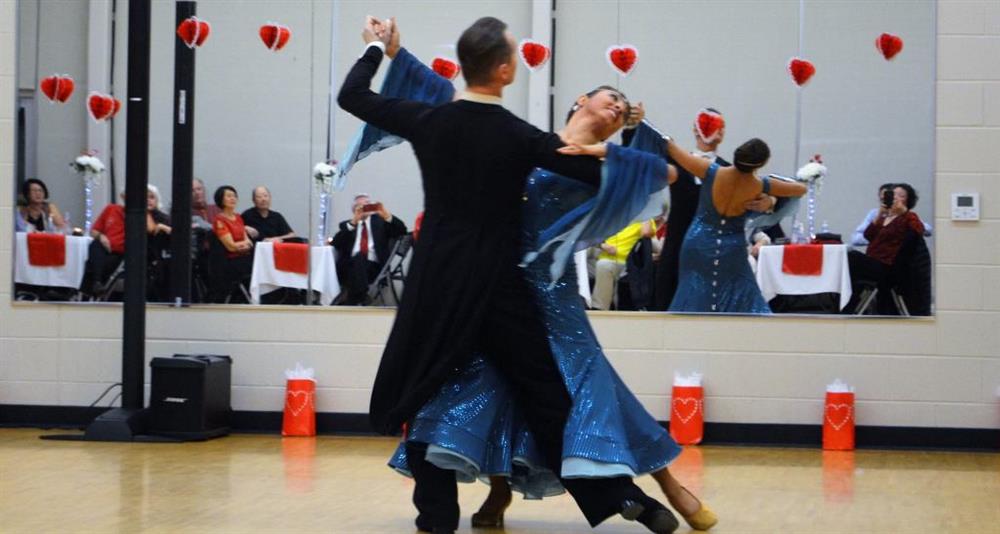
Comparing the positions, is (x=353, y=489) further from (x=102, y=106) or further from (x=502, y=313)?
(x=102, y=106)

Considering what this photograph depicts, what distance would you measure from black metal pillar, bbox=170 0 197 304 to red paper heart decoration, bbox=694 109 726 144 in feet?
8.91

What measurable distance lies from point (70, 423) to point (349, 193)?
1928 millimetres

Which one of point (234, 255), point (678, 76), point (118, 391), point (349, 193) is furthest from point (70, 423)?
point (678, 76)

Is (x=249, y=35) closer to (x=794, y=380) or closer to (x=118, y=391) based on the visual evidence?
(x=118, y=391)

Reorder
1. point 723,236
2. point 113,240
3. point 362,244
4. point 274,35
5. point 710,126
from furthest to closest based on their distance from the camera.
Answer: point 274,35 → point 113,240 → point 362,244 → point 710,126 → point 723,236

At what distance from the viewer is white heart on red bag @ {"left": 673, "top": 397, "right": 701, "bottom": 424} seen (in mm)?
7375

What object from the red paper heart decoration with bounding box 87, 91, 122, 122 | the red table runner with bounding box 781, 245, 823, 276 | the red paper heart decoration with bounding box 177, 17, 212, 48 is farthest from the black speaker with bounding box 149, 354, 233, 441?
the red table runner with bounding box 781, 245, 823, 276

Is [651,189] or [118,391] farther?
[118,391]

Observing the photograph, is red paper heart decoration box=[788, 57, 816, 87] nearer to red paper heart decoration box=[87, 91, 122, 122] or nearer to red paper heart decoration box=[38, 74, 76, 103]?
red paper heart decoration box=[87, 91, 122, 122]

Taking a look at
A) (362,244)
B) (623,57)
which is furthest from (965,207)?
(362,244)

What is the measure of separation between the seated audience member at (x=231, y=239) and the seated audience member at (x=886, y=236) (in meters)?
3.16

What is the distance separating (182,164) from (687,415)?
300 cm

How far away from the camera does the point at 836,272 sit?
24.1ft

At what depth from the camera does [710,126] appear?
24.4ft
